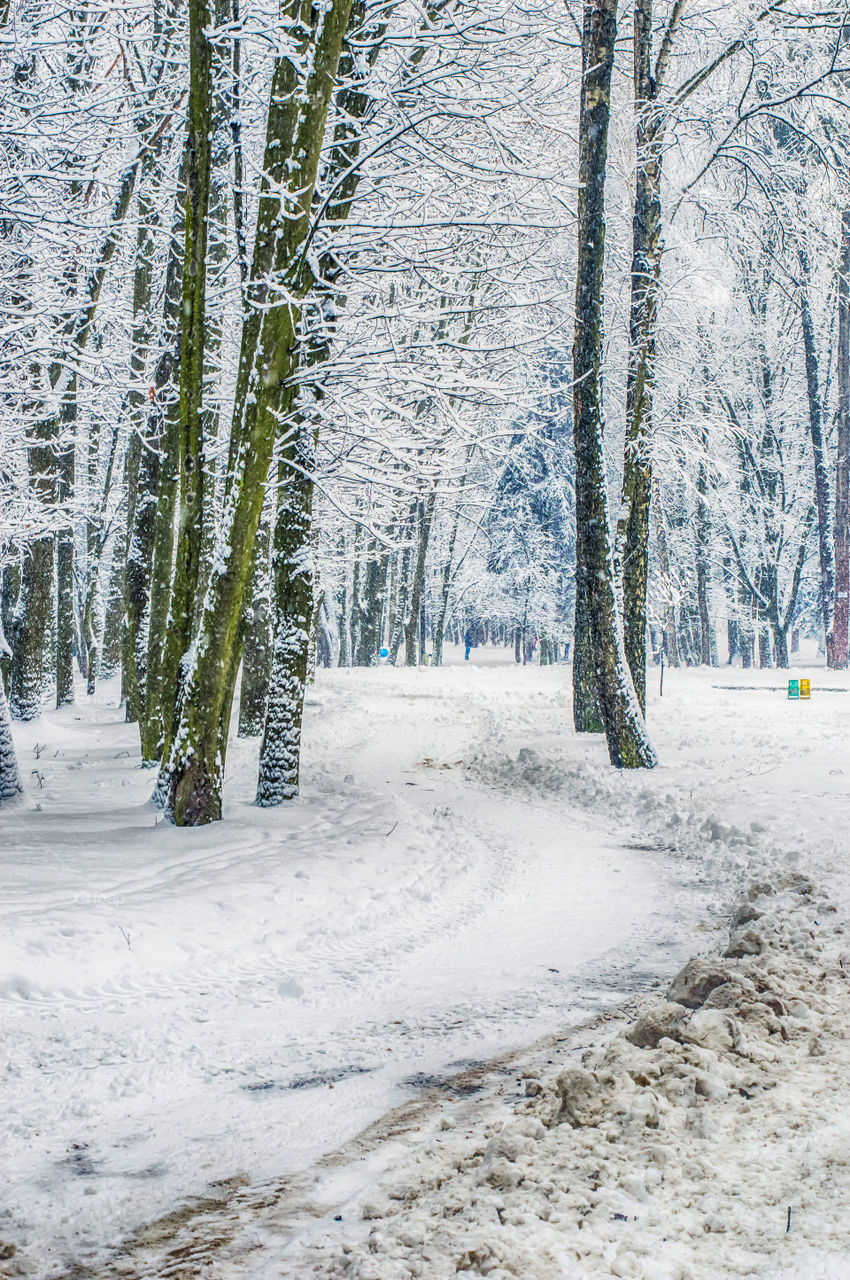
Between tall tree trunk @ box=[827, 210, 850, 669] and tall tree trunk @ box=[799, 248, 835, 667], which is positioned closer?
tall tree trunk @ box=[827, 210, 850, 669]

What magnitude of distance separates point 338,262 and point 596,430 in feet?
14.0

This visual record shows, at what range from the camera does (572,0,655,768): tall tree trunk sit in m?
10.9

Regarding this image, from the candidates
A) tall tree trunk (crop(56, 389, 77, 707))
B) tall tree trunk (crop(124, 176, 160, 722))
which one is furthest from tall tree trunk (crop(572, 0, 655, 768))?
tall tree trunk (crop(56, 389, 77, 707))

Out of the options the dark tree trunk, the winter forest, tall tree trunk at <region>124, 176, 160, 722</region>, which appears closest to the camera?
the winter forest

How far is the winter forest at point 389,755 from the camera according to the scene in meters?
2.77

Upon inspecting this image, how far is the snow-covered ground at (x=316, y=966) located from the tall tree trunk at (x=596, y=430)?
78cm

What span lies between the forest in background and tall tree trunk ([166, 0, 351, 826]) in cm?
3

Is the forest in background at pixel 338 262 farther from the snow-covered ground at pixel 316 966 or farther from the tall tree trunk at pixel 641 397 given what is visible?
the snow-covered ground at pixel 316 966

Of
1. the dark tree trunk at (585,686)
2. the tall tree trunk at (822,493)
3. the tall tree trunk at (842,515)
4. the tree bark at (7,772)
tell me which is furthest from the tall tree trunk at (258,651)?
the tall tree trunk at (822,493)

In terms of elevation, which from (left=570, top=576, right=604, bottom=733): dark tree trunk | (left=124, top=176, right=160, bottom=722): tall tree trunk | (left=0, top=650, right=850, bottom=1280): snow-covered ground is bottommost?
(left=0, top=650, right=850, bottom=1280): snow-covered ground

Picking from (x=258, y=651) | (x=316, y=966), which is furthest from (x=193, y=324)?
(x=258, y=651)

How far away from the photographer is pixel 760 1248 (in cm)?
227

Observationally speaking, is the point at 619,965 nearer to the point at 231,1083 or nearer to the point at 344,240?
the point at 231,1083

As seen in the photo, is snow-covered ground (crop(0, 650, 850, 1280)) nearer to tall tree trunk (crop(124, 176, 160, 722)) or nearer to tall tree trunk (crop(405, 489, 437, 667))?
tall tree trunk (crop(124, 176, 160, 722))
